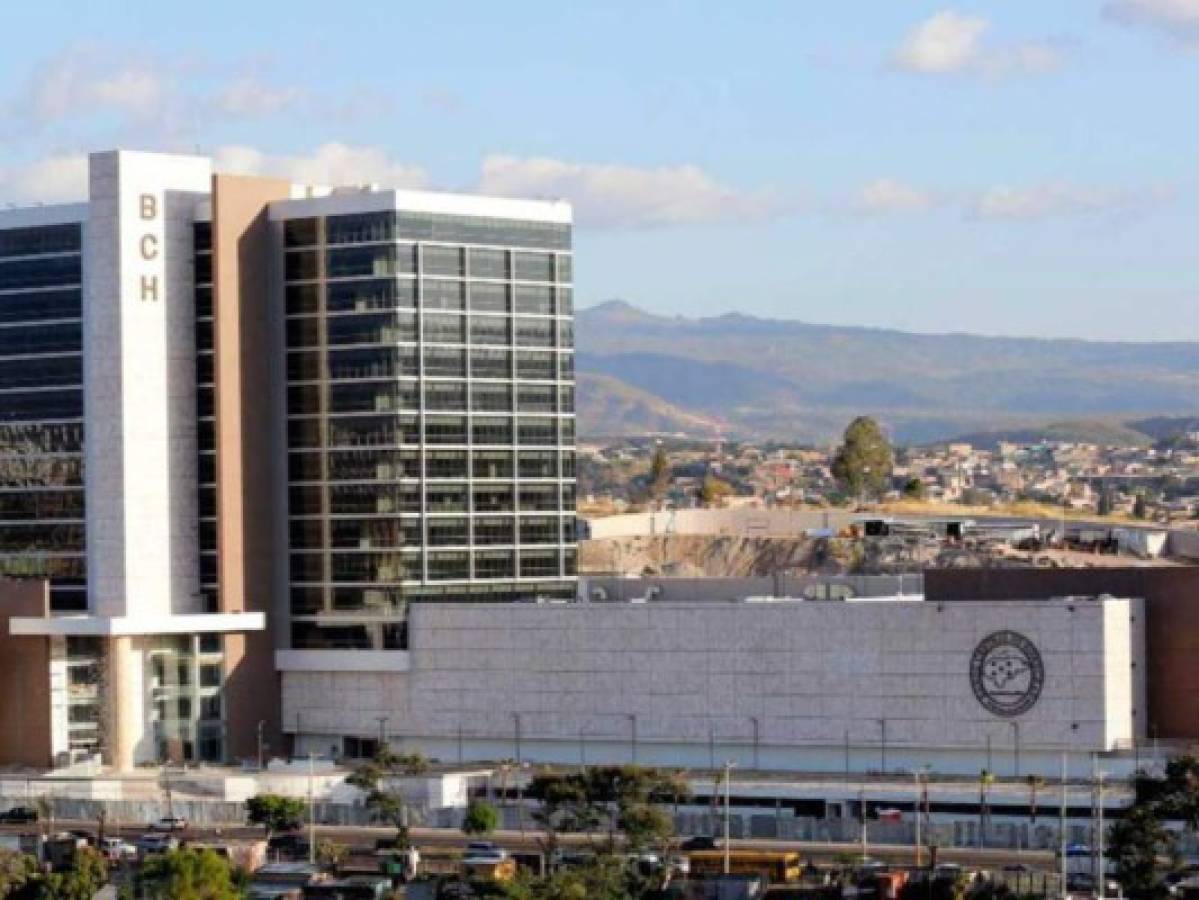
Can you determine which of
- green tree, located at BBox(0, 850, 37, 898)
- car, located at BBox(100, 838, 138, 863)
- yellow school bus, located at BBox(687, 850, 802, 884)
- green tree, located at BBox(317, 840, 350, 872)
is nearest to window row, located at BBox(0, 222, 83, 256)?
car, located at BBox(100, 838, 138, 863)

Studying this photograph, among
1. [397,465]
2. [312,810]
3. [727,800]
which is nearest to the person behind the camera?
[727,800]

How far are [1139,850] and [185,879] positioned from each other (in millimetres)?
34444

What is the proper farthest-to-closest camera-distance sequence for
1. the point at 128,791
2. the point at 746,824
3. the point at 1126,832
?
the point at 128,791 < the point at 746,824 < the point at 1126,832

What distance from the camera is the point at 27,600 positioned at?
170250mm

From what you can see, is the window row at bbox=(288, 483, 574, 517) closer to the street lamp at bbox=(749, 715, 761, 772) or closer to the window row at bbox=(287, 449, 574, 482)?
the window row at bbox=(287, 449, 574, 482)

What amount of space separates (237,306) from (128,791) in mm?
25538

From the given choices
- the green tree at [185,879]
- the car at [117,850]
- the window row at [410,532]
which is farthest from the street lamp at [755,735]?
the green tree at [185,879]

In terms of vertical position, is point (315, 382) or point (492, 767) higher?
point (315, 382)

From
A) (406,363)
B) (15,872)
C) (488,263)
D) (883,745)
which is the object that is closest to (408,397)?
(406,363)

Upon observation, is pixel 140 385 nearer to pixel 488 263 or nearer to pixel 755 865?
pixel 488 263

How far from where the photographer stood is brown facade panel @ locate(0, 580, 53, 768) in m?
168

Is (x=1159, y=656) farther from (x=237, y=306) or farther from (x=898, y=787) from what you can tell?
(x=237, y=306)

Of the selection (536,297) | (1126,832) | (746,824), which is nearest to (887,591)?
(536,297)

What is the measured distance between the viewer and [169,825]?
151m
